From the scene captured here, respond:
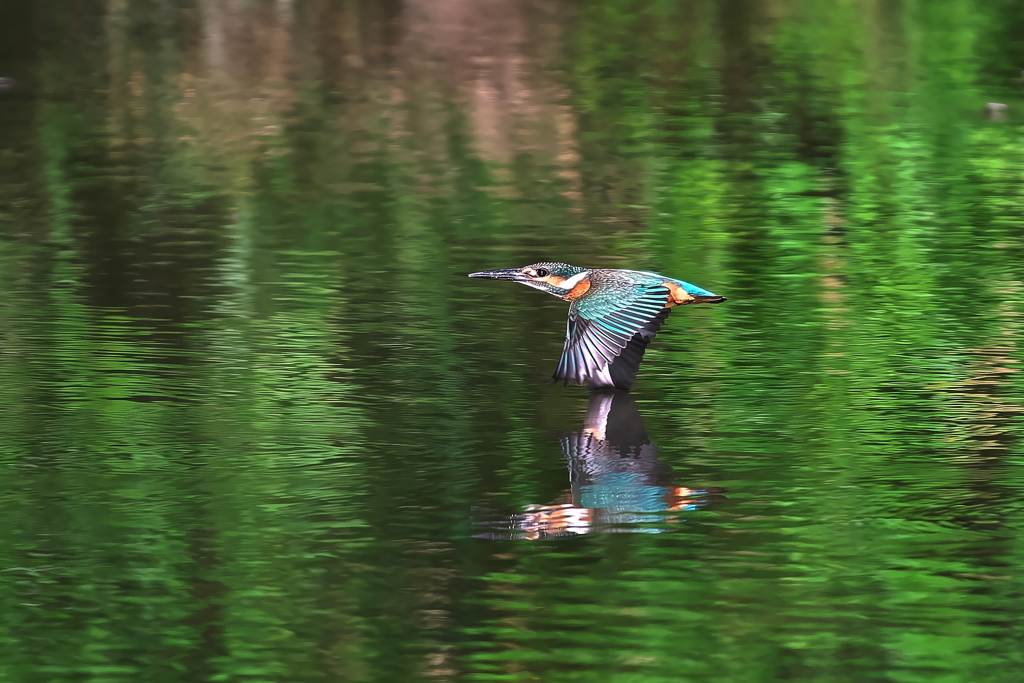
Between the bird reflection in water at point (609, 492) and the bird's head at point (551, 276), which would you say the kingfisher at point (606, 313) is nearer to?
the bird's head at point (551, 276)

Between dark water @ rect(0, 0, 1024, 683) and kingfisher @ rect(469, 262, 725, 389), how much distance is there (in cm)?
22

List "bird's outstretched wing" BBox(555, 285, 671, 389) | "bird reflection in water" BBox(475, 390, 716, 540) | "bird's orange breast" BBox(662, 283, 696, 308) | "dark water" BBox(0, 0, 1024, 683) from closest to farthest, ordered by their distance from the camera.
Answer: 1. "dark water" BBox(0, 0, 1024, 683)
2. "bird reflection in water" BBox(475, 390, 716, 540)
3. "bird's outstretched wing" BBox(555, 285, 671, 389)
4. "bird's orange breast" BBox(662, 283, 696, 308)

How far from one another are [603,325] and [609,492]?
4.17 feet

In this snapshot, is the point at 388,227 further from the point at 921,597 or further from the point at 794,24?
the point at 794,24

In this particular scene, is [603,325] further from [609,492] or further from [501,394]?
[609,492]

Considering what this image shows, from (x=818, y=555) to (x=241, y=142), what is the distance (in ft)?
39.3

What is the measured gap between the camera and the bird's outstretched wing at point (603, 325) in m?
8.66

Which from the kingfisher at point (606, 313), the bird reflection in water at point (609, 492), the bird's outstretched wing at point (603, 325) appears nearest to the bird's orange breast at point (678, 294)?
the kingfisher at point (606, 313)

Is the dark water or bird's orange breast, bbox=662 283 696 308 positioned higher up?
bird's orange breast, bbox=662 283 696 308

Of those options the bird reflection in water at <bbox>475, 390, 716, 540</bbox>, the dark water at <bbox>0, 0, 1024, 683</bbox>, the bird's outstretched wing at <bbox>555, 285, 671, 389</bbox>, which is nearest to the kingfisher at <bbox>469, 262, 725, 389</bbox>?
the bird's outstretched wing at <bbox>555, 285, 671, 389</bbox>

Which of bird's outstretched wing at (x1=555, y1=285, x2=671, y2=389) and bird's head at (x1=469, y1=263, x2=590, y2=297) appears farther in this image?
bird's head at (x1=469, y1=263, x2=590, y2=297)

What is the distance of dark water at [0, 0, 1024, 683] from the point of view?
6.14 metres

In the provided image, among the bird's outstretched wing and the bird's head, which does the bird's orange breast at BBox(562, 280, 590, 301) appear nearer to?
the bird's head

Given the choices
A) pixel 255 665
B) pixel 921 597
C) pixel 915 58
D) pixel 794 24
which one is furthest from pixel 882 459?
pixel 794 24
